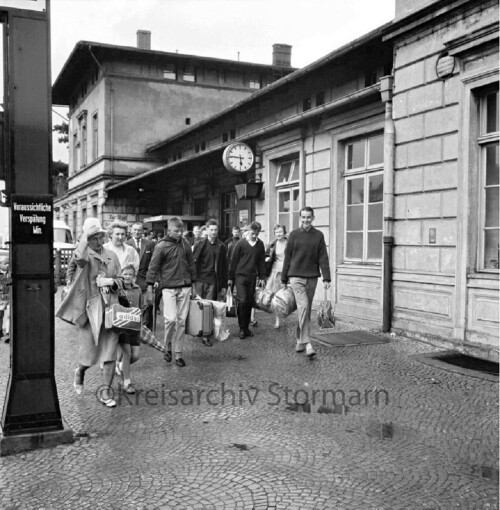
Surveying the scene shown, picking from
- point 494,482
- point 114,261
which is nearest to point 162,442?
point 114,261

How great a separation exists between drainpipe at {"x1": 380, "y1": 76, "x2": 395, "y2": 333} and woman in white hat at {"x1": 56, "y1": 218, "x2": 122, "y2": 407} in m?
4.94

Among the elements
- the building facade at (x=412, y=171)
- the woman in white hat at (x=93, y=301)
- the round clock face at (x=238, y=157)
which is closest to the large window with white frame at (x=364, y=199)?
the building facade at (x=412, y=171)

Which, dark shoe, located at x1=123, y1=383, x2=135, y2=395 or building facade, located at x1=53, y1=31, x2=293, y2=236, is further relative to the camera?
building facade, located at x1=53, y1=31, x2=293, y2=236

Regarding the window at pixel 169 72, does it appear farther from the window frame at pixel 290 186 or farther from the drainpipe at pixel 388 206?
the drainpipe at pixel 388 206

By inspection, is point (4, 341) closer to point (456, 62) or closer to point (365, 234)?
point (365, 234)

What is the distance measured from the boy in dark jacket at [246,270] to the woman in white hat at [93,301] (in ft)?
12.1

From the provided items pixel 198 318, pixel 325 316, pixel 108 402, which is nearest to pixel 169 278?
pixel 198 318

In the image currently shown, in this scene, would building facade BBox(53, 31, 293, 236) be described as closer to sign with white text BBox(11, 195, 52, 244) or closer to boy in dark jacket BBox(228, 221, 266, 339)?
boy in dark jacket BBox(228, 221, 266, 339)

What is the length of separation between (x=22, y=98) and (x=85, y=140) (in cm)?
3052

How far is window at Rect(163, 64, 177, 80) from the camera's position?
2889 centimetres

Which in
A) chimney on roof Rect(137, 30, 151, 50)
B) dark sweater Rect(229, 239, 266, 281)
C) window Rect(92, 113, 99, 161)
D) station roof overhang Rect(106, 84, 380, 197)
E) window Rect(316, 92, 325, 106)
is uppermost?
chimney on roof Rect(137, 30, 151, 50)

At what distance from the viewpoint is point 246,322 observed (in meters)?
8.93

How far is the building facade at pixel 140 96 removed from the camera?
27938mm

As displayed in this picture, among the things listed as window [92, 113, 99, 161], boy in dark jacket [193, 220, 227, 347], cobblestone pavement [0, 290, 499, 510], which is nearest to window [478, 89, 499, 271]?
cobblestone pavement [0, 290, 499, 510]
